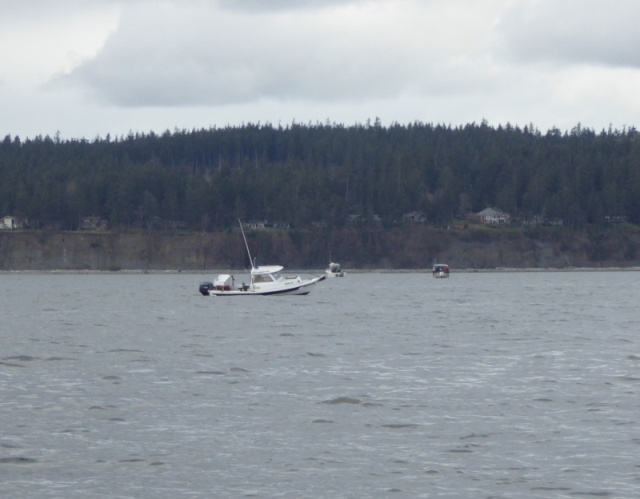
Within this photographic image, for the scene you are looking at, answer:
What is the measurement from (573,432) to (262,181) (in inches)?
6543

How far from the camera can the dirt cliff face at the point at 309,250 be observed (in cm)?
16088

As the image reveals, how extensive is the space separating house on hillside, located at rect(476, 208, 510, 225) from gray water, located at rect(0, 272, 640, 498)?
12996cm

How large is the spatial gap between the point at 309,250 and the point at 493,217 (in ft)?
115

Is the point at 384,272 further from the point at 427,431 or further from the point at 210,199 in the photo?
the point at 427,431

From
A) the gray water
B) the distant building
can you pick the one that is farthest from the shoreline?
the gray water

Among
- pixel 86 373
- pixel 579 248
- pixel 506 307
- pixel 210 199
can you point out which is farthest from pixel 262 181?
pixel 86 373

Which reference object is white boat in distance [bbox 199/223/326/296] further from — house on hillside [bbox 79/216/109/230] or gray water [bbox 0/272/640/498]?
house on hillside [bbox 79/216/109/230]

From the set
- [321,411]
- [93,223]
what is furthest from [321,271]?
[321,411]

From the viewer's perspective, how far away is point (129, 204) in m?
175

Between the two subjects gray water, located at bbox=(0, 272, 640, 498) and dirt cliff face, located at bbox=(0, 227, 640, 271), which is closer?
gray water, located at bbox=(0, 272, 640, 498)

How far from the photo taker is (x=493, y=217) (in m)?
183

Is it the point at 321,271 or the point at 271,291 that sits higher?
the point at 321,271

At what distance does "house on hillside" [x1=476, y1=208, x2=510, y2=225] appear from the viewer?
595ft

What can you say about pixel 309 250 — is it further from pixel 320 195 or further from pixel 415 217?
pixel 415 217
